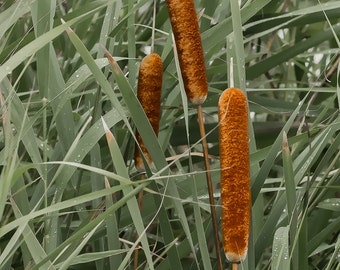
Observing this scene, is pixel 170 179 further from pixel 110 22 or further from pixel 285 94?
pixel 285 94

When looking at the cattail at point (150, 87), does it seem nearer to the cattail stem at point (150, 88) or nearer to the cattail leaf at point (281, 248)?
the cattail stem at point (150, 88)

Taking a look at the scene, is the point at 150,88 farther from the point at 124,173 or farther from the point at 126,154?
the point at 126,154

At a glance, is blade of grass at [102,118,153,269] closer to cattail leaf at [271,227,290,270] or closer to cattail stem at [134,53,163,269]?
cattail stem at [134,53,163,269]

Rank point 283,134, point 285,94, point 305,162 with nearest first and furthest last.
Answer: point 283,134, point 305,162, point 285,94

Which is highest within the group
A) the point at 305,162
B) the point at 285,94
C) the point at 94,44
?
the point at 94,44

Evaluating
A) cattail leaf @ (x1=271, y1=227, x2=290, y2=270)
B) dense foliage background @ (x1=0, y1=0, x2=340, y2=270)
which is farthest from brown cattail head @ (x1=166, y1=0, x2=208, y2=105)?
cattail leaf @ (x1=271, y1=227, x2=290, y2=270)

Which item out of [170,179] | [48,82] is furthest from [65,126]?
[170,179]

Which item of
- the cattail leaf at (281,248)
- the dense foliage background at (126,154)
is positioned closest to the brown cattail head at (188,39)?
the dense foliage background at (126,154)
